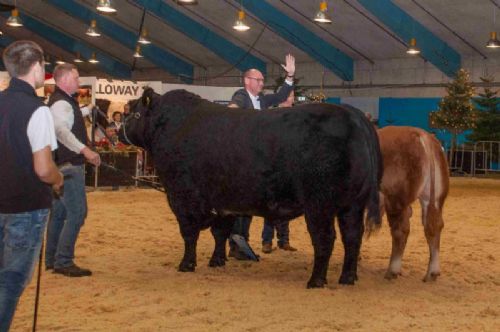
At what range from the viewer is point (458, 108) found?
77.5ft

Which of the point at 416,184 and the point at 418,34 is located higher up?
the point at 418,34

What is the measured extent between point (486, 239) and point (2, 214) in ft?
22.7

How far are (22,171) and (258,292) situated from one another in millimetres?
2747

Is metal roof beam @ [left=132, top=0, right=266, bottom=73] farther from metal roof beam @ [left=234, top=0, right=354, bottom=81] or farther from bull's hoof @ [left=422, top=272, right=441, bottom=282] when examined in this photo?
bull's hoof @ [left=422, top=272, right=441, bottom=282]

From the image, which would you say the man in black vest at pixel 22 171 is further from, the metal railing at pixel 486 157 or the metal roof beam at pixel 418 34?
the metal railing at pixel 486 157

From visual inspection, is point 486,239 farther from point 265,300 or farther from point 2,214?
point 2,214

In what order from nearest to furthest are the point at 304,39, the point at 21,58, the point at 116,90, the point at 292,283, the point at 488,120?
the point at 21,58
the point at 292,283
the point at 116,90
the point at 488,120
the point at 304,39

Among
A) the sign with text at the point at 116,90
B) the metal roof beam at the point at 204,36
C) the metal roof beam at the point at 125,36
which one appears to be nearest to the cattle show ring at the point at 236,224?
the sign with text at the point at 116,90

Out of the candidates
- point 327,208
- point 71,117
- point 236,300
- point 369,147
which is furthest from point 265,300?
point 71,117

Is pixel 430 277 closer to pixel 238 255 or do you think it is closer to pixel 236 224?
pixel 238 255

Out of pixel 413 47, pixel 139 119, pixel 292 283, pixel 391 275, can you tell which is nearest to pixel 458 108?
pixel 413 47

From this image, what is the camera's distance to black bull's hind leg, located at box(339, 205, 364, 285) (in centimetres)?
620

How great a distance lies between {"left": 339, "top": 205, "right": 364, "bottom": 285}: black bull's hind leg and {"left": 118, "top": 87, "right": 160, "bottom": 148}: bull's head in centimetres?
223

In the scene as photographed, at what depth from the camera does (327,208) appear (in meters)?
6.04
